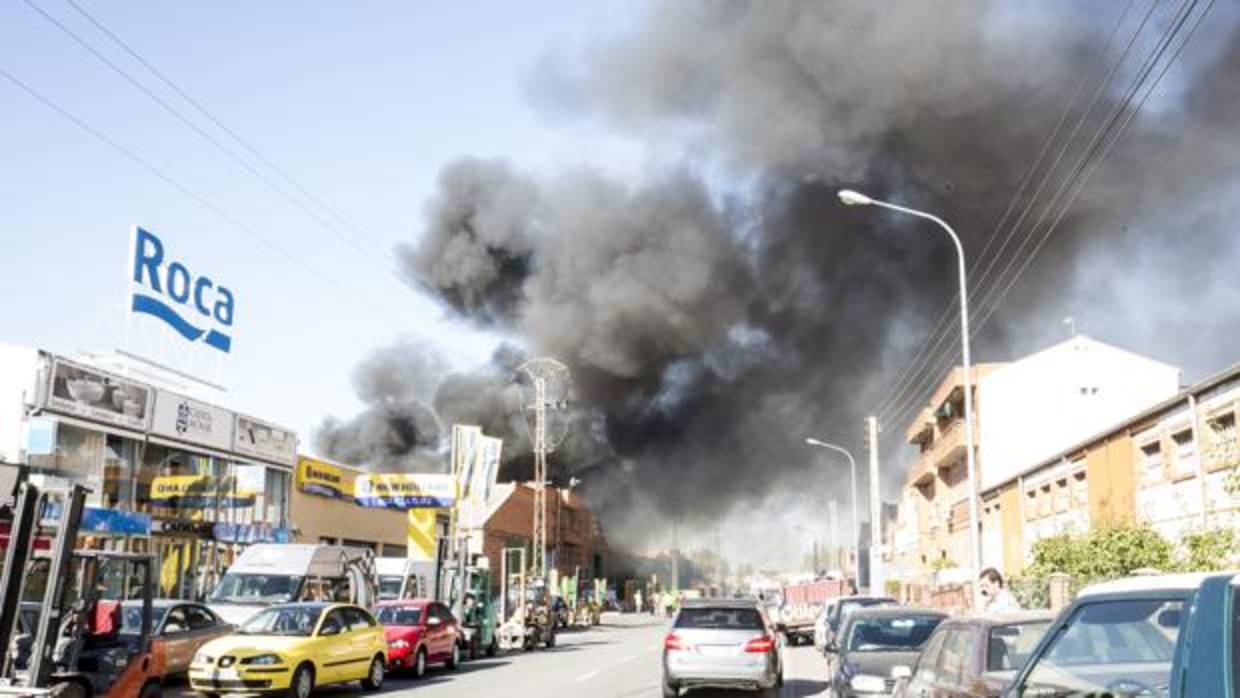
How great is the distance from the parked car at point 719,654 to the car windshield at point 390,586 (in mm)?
15091

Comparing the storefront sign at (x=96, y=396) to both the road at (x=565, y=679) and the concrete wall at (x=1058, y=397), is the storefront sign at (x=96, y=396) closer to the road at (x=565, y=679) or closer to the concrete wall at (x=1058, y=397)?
the road at (x=565, y=679)

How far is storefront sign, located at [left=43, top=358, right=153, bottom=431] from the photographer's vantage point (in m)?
22.1

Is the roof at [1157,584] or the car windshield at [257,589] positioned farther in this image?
the car windshield at [257,589]

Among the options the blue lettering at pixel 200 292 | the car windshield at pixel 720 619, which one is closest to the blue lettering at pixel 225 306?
the blue lettering at pixel 200 292

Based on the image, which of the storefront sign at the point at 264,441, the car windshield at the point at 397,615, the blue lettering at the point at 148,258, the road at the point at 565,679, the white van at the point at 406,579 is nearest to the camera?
the road at the point at 565,679

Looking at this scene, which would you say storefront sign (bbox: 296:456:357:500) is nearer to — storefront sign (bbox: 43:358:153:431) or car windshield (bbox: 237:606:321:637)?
storefront sign (bbox: 43:358:153:431)

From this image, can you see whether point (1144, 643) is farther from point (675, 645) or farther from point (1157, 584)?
point (675, 645)

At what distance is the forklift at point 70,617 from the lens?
688 centimetres

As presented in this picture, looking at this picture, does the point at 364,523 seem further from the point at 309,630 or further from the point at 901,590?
the point at 901,590

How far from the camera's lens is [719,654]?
14383 millimetres

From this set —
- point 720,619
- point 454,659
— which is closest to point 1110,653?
point 720,619

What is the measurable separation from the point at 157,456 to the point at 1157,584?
26030 mm

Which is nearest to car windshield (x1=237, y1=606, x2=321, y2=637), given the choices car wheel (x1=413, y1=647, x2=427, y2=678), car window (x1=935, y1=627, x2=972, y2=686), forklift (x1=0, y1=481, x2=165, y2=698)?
forklift (x1=0, y1=481, x2=165, y2=698)

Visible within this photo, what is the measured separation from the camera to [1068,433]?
43875mm
